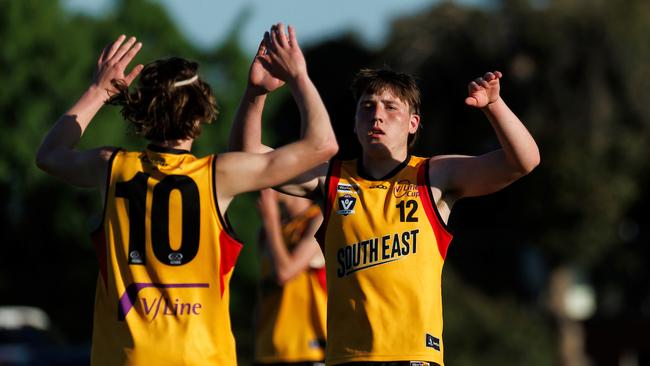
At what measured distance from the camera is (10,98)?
28203 mm

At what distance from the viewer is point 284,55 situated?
587 cm

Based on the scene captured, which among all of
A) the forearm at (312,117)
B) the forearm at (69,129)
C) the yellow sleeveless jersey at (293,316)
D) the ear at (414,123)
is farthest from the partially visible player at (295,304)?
the forearm at (312,117)

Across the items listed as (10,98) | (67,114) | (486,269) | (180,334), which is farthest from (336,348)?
(486,269)

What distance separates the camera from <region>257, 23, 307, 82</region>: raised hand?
19.2 ft

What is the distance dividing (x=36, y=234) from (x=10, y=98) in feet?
10.6

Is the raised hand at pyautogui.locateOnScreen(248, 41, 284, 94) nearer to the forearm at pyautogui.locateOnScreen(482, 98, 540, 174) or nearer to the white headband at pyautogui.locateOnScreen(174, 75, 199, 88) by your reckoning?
the white headband at pyautogui.locateOnScreen(174, 75, 199, 88)

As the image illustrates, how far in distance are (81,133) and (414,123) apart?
75.9 inches

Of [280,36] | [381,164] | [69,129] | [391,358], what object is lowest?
[391,358]

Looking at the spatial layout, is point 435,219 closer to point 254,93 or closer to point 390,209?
point 390,209

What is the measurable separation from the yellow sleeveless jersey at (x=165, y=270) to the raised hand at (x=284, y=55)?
1.80ft

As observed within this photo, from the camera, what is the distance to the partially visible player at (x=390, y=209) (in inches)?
264

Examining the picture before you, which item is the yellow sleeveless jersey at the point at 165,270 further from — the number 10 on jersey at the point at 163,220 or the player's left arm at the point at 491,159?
the player's left arm at the point at 491,159

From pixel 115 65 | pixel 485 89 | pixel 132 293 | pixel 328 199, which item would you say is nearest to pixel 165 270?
pixel 132 293

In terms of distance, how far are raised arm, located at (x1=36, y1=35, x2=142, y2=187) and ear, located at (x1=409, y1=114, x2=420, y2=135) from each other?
1623 mm
